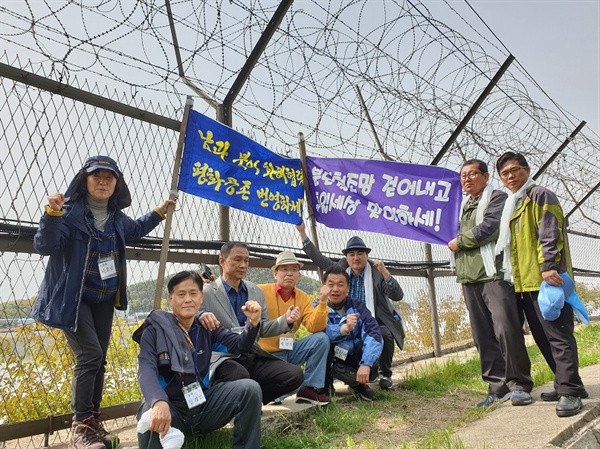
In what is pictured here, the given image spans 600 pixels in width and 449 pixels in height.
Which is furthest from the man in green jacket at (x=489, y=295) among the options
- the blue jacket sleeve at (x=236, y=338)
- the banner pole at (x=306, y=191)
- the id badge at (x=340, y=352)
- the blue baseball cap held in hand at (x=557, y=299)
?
the blue jacket sleeve at (x=236, y=338)

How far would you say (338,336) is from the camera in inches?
160

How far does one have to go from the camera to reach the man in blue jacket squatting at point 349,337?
13.1 feet

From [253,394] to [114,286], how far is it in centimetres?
103

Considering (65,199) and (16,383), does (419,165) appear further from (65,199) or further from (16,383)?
(16,383)

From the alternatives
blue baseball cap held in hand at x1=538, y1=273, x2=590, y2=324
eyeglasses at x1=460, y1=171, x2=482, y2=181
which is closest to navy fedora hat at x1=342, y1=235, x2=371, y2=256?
eyeglasses at x1=460, y1=171, x2=482, y2=181

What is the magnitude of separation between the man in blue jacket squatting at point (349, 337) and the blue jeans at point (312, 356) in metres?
0.20

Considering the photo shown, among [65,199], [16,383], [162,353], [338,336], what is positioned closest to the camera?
[162,353]

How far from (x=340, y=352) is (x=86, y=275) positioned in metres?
2.05

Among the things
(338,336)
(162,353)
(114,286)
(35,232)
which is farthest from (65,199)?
(338,336)

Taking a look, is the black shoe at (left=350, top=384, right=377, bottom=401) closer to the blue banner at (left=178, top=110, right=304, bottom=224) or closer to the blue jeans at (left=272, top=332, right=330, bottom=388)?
the blue jeans at (left=272, top=332, right=330, bottom=388)

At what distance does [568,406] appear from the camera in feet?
10.4

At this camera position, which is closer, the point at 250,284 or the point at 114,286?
the point at 114,286

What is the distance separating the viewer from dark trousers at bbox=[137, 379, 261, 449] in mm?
2668

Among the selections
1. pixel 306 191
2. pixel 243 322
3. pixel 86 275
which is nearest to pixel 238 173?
pixel 306 191
